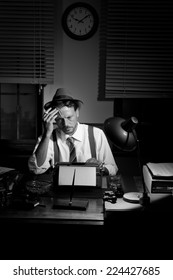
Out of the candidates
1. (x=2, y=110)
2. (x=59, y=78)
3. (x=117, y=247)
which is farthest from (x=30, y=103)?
(x=117, y=247)

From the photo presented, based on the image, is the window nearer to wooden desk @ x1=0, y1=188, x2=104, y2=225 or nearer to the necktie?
the necktie

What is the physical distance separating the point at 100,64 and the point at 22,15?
0.90 metres

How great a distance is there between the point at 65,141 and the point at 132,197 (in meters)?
1.09

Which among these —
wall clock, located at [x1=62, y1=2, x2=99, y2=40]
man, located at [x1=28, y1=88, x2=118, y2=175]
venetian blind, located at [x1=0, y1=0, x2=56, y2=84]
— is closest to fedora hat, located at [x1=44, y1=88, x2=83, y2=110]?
man, located at [x1=28, y1=88, x2=118, y2=175]

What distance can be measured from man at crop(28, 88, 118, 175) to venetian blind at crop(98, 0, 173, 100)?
25.9 inches

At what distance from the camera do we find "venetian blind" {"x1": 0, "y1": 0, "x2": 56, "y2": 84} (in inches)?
130

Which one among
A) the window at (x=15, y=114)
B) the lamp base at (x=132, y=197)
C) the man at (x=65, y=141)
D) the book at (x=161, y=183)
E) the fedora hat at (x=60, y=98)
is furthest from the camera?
the window at (x=15, y=114)

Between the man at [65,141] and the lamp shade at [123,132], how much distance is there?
622 mm

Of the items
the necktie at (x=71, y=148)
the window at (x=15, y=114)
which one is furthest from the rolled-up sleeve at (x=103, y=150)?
the window at (x=15, y=114)

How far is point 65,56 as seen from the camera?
3.47 meters

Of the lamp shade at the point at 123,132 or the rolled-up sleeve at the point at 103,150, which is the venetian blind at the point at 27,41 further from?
the lamp shade at the point at 123,132

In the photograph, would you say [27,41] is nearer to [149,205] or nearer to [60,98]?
[60,98]

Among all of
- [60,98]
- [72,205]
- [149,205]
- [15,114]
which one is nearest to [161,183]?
[149,205]

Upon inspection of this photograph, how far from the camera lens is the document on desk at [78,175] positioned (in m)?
2.10
